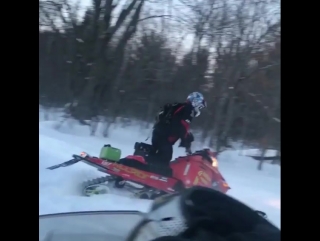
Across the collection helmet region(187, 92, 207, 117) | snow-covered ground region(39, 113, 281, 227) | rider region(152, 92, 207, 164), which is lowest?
snow-covered ground region(39, 113, 281, 227)

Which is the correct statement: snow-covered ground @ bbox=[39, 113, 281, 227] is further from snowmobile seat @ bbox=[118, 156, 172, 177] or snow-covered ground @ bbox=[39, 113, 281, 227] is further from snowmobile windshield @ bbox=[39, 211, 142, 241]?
snowmobile windshield @ bbox=[39, 211, 142, 241]

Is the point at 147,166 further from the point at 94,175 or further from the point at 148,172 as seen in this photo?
the point at 94,175

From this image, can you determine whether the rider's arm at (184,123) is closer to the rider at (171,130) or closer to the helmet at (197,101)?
the rider at (171,130)

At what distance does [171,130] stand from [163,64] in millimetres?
→ 954

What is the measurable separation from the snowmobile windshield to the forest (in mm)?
1823

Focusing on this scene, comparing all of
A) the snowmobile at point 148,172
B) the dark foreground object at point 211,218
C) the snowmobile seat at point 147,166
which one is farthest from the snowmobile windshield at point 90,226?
the snowmobile seat at point 147,166

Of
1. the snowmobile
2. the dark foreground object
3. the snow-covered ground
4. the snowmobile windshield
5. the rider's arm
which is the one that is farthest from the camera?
the rider's arm

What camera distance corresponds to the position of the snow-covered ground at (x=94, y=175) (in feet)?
7.93

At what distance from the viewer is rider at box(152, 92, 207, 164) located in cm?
284

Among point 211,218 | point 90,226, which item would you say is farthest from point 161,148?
point 211,218

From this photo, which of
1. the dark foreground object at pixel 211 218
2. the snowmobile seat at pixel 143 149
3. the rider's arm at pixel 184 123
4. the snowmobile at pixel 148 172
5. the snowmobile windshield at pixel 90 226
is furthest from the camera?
the snowmobile seat at pixel 143 149

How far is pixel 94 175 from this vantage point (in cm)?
284

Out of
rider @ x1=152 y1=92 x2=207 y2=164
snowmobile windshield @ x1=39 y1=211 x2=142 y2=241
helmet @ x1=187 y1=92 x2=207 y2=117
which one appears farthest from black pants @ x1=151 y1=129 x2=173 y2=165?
snowmobile windshield @ x1=39 y1=211 x2=142 y2=241
